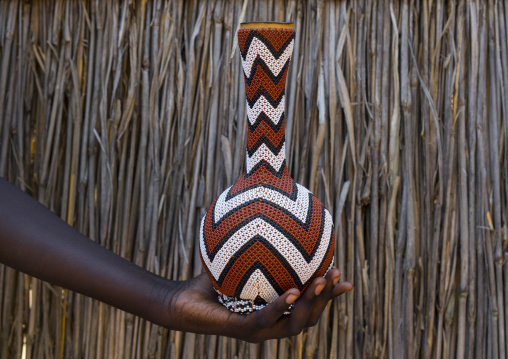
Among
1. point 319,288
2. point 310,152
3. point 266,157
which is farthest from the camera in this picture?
point 310,152

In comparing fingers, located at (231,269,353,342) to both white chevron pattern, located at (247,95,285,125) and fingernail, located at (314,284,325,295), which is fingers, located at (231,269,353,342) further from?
white chevron pattern, located at (247,95,285,125)

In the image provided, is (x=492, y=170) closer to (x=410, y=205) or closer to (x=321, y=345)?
(x=410, y=205)

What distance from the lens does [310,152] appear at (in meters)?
1.49

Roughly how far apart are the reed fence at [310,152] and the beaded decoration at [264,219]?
0.51 meters

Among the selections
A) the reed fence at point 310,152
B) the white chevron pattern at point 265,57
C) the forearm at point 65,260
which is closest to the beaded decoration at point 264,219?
the white chevron pattern at point 265,57

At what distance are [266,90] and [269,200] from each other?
0.18 meters

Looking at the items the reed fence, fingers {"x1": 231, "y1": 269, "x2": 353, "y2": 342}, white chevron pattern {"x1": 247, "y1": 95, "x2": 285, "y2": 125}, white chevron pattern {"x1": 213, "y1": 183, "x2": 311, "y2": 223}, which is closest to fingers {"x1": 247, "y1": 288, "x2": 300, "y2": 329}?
fingers {"x1": 231, "y1": 269, "x2": 353, "y2": 342}

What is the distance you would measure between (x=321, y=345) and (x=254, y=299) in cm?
59

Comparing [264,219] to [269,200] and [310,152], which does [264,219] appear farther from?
[310,152]

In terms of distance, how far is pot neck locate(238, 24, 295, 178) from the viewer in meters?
0.94

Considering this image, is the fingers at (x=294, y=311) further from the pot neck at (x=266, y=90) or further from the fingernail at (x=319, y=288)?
the pot neck at (x=266, y=90)

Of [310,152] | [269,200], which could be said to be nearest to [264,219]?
[269,200]

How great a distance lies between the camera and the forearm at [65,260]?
92cm

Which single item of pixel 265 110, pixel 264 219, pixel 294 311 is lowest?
pixel 294 311
